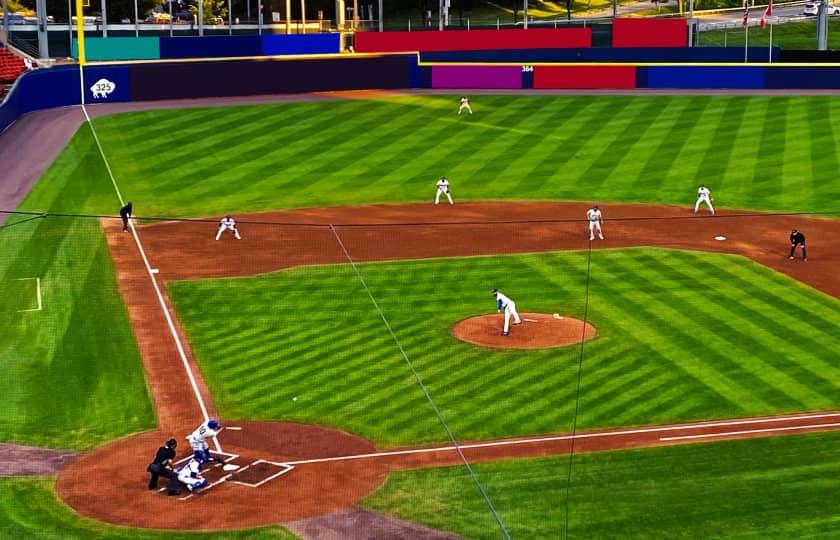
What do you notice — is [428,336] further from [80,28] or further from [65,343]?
[80,28]

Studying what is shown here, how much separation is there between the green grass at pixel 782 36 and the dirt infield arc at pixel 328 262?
59.9 metres

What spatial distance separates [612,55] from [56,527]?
71.5m

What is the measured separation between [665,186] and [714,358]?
24846mm

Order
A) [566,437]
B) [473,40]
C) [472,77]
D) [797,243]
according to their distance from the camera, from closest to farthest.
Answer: [566,437] → [797,243] → [472,77] → [473,40]

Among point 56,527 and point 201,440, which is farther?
point 201,440

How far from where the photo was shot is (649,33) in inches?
3841

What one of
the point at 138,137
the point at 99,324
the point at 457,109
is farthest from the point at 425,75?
the point at 99,324

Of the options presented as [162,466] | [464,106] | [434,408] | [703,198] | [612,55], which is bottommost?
[434,408]

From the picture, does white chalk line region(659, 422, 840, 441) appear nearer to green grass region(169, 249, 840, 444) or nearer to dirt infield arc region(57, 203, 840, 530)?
dirt infield arc region(57, 203, 840, 530)

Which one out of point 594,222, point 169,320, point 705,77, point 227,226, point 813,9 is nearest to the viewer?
point 169,320

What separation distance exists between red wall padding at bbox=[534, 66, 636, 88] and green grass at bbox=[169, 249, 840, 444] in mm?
36823

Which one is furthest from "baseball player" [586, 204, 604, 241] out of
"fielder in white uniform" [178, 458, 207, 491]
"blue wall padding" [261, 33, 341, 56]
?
"blue wall padding" [261, 33, 341, 56]

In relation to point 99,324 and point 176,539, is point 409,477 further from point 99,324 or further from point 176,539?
point 99,324

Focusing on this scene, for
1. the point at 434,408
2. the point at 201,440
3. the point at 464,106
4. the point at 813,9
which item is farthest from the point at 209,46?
the point at 201,440
